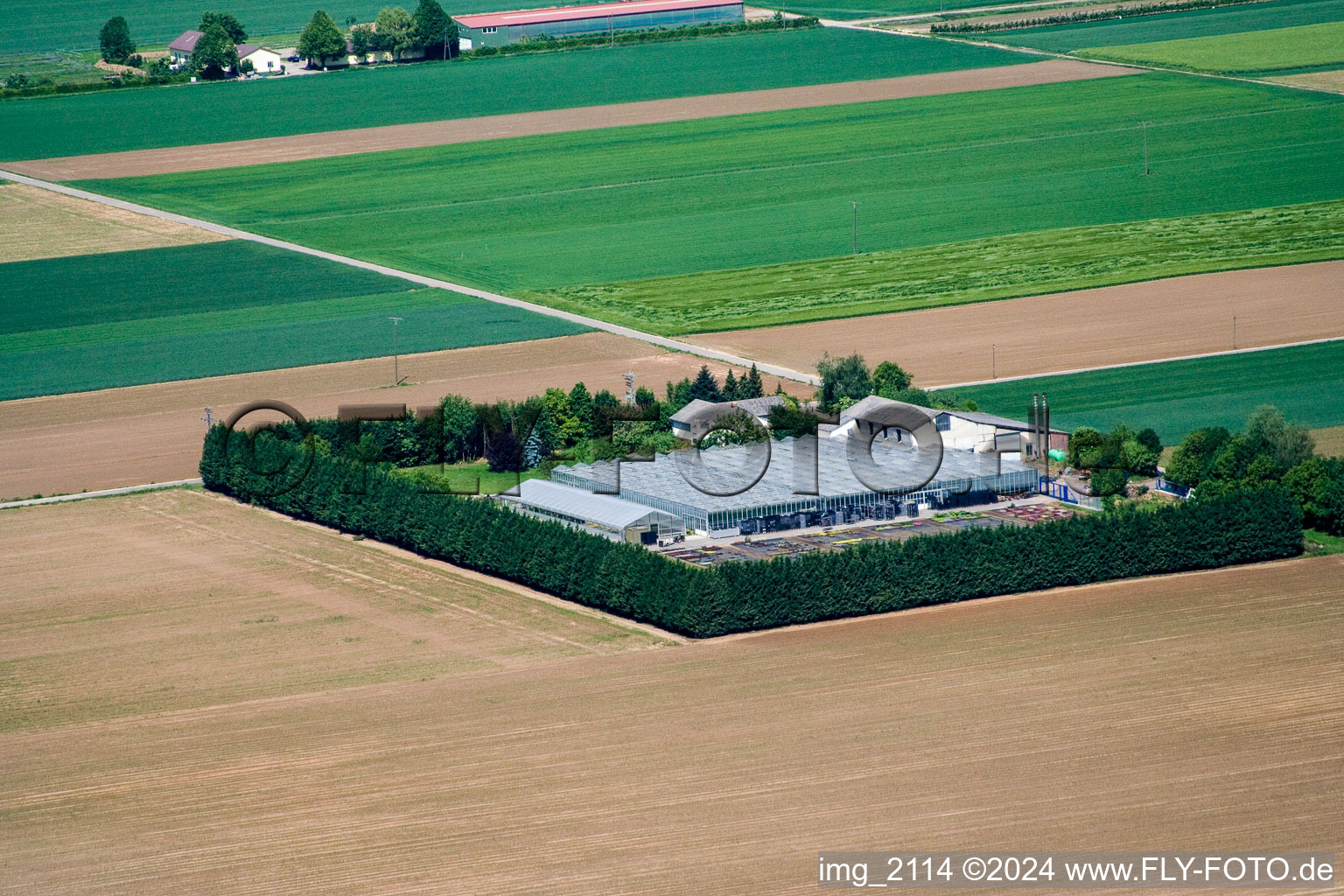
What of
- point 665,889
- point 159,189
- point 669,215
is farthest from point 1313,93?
point 665,889

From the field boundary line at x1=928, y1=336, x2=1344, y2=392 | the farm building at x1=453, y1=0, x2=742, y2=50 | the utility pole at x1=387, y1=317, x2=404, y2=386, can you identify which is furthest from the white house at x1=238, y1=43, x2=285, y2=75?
the field boundary line at x1=928, y1=336, x2=1344, y2=392

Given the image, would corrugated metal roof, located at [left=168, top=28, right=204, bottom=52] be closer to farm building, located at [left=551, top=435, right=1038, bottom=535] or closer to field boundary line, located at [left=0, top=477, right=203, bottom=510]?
field boundary line, located at [left=0, top=477, right=203, bottom=510]

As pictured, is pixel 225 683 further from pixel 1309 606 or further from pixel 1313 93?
pixel 1313 93

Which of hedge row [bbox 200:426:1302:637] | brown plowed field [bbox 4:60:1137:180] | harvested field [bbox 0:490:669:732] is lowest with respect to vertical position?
harvested field [bbox 0:490:669:732]

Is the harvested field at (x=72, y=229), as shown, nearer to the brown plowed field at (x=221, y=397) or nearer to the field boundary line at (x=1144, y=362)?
the brown plowed field at (x=221, y=397)

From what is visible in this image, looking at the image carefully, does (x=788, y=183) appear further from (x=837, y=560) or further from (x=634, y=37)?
(x=837, y=560)

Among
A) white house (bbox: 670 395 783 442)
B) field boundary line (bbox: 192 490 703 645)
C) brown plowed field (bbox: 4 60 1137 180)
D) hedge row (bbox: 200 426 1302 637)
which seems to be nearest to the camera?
hedge row (bbox: 200 426 1302 637)

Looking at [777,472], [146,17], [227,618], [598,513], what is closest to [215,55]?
[146,17]
